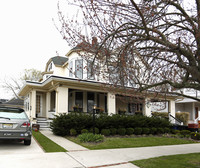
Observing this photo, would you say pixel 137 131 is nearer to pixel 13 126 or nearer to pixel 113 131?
pixel 113 131

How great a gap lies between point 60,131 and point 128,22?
778cm

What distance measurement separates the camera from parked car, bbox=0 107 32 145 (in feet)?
24.0

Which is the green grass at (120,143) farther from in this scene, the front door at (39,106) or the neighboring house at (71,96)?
the front door at (39,106)

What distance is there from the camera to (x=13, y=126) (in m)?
7.50

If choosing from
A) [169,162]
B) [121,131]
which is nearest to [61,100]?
[121,131]

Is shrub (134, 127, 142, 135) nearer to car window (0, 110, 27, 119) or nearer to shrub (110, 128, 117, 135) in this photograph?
shrub (110, 128, 117, 135)

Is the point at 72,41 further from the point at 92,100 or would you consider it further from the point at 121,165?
the point at 92,100

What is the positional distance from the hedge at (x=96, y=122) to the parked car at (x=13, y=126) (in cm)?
342

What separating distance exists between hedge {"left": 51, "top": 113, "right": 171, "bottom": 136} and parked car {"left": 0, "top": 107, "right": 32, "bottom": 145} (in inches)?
135

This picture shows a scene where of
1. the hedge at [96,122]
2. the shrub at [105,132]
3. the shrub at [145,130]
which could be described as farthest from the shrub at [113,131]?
the shrub at [145,130]

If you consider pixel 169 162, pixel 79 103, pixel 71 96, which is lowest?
pixel 169 162

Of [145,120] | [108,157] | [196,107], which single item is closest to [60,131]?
[108,157]

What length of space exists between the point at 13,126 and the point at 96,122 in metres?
5.47

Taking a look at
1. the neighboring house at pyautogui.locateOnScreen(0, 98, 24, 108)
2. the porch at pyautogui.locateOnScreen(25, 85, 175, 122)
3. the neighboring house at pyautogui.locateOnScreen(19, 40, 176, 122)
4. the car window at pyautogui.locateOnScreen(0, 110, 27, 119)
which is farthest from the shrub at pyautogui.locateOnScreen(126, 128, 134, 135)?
the neighboring house at pyautogui.locateOnScreen(0, 98, 24, 108)
